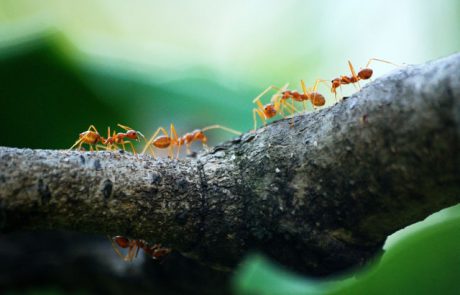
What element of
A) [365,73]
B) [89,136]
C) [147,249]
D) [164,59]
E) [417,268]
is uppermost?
[164,59]

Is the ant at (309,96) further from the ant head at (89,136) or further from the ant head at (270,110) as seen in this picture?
the ant head at (89,136)

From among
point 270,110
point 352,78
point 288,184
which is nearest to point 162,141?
point 270,110

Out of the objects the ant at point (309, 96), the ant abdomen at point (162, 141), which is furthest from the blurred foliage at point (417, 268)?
the ant abdomen at point (162, 141)

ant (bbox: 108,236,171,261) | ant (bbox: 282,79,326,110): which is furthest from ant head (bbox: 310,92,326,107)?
ant (bbox: 108,236,171,261)

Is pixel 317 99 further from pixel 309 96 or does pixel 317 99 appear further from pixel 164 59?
pixel 164 59

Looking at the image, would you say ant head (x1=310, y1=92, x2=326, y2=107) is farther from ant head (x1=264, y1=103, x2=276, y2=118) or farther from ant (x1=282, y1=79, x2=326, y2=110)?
ant head (x1=264, y1=103, x2=276, y2=118)
